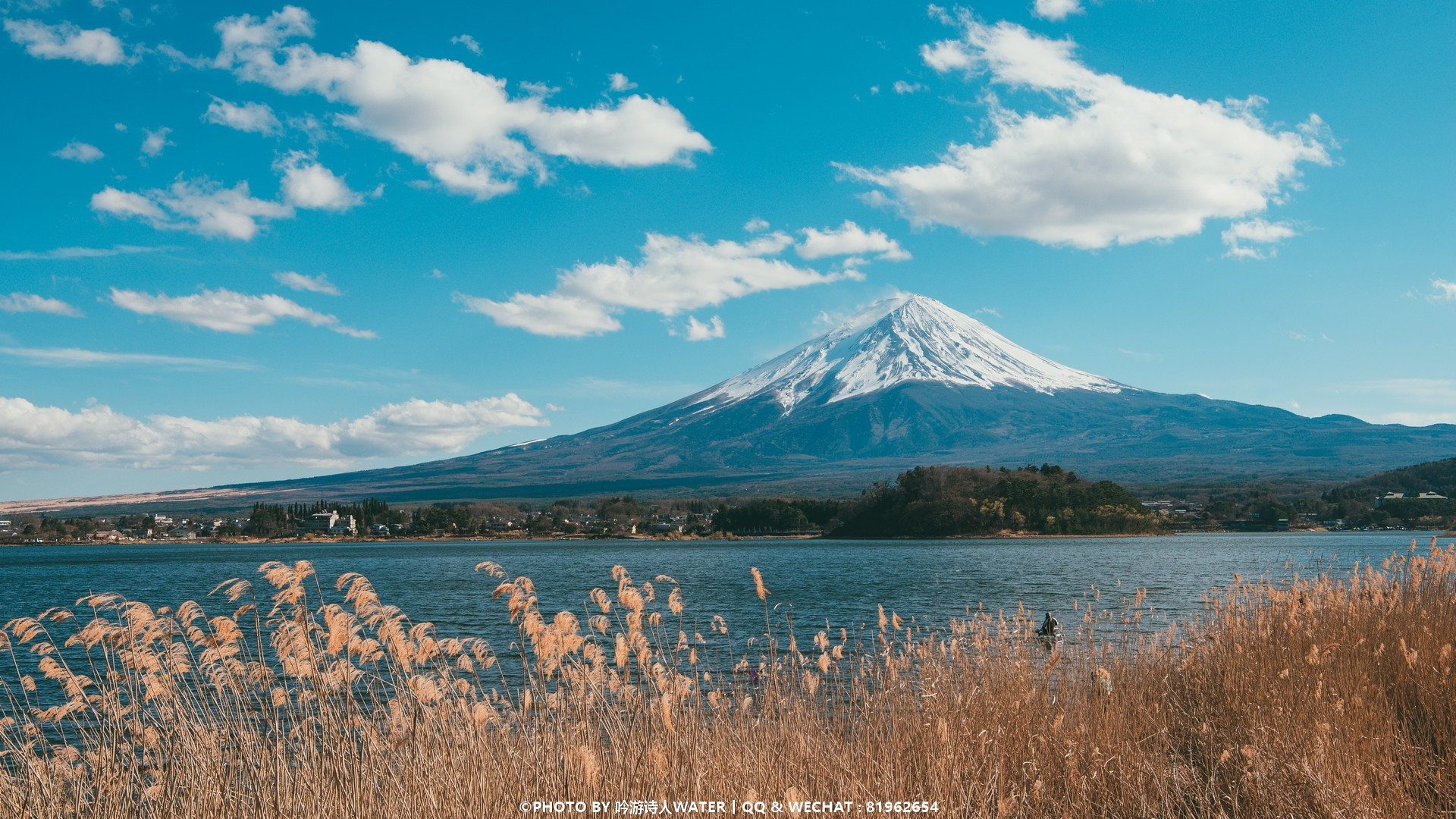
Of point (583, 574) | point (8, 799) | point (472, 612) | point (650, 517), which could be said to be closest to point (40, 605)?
point (472, 612)

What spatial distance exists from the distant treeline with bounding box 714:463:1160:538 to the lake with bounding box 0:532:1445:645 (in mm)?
9421

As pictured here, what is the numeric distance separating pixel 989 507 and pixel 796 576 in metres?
74.2

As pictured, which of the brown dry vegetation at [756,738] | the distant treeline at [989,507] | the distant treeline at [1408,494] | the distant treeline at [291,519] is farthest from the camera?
the distant treeline at [291,519]

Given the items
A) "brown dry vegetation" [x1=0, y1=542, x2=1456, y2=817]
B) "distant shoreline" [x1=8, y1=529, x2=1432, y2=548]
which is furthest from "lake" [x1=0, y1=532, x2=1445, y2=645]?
"distant shoreline" [x1=8, y1=529, x2=1432, y2=548]

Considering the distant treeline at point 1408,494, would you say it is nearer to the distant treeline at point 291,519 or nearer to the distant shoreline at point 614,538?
the distant shoreline at point 614,538

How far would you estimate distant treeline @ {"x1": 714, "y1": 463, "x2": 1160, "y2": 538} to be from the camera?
120500 mm

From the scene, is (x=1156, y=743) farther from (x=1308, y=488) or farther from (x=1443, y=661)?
(x=1308, y=488)

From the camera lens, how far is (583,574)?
195 feet

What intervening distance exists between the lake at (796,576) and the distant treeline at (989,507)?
30.9ft

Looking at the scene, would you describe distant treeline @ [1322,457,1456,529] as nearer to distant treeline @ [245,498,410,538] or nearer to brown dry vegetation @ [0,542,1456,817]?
brown dry vegetation @ [0,542,1456,817]

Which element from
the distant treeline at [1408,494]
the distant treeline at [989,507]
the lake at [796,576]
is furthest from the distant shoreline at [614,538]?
the lake at [796,576]

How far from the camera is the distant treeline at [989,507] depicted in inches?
4744

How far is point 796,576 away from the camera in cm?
5506

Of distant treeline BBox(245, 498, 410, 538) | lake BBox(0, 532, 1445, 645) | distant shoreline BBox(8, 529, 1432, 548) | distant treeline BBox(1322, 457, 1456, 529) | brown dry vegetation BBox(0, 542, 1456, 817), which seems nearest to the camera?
brown dry vegetation BBox(0, 542, 1456, 817)
